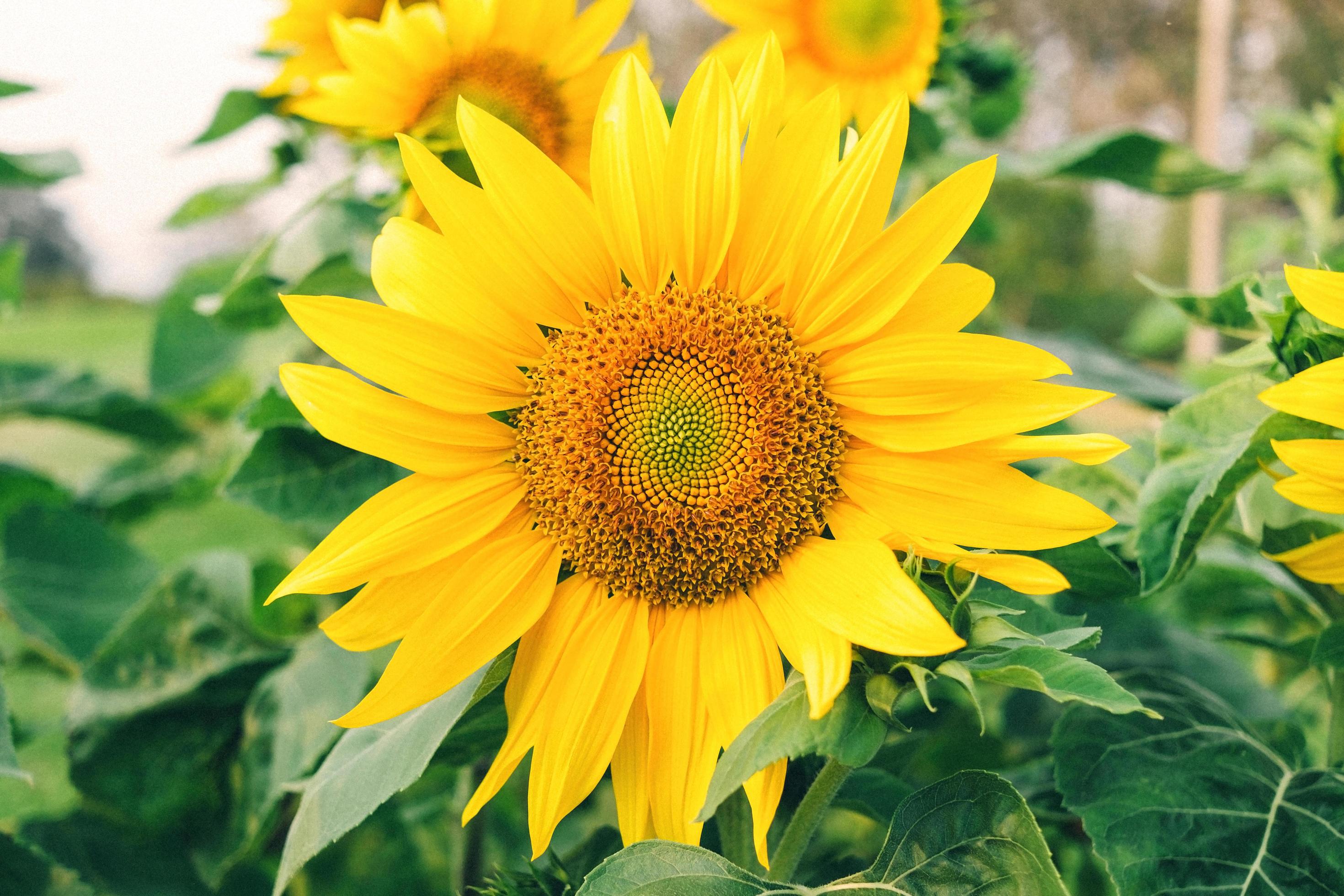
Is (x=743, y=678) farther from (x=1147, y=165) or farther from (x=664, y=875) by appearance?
(x=1147, y=165)

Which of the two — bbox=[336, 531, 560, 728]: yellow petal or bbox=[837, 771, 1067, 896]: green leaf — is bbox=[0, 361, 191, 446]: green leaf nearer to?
bbox=[336, 531, 560, 728]: yellow petal

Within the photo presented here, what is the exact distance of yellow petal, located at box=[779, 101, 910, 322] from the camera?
57cm

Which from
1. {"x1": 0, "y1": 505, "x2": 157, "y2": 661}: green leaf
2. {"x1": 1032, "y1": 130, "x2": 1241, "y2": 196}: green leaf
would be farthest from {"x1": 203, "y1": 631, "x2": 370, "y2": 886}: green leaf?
{"x1": 1032, "y1": 130, "x2": 1241, "y2": 196}: green leaf

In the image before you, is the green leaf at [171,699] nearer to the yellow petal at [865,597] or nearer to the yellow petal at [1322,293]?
the yellow petal at [865,597]

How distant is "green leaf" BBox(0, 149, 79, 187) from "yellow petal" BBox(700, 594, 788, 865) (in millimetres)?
800

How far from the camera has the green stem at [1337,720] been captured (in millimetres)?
787

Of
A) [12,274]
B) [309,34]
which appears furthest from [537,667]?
[12,274]

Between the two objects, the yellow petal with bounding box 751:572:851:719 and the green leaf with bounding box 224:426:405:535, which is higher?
the yellow petal with bounding box 751:572:851:719

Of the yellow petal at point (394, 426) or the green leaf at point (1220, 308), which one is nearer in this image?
the yellow petal at point (394, 426)

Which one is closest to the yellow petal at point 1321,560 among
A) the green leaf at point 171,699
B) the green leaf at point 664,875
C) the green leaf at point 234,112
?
the green leaf at point 664,875

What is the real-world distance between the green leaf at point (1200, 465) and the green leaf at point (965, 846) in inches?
6.7

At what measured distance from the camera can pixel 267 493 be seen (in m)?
0.82

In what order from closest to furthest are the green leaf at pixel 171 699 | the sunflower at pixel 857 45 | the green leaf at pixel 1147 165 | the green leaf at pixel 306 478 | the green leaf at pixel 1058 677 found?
the green leaf at pixel 1058 677, the green leaf at pixel 306 478, the green leaf at pixel 171 699, the green leaf at pixel 1147 165, the sunflower at pixel 857 45

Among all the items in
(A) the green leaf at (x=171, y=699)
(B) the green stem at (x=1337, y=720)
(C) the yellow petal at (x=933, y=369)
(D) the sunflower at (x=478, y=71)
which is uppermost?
(D) the sunflower at (x=478, y=71)
